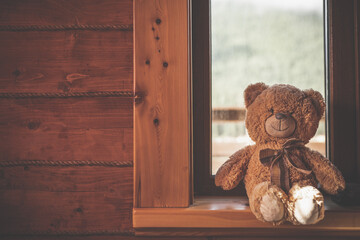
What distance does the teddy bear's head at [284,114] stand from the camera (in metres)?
0.75

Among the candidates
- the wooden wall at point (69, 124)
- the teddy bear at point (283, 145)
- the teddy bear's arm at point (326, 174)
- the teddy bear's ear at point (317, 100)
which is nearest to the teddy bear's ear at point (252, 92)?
the teddy bear at point (283, 145)

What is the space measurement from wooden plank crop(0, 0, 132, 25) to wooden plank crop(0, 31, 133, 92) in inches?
1.6

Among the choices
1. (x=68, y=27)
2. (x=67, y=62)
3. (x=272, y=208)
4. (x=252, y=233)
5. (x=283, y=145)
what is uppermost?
(x=68, y=27)

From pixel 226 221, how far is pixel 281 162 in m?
0.24

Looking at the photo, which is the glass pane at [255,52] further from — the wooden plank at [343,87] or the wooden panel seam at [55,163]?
the wooden panel seam at [55,163]

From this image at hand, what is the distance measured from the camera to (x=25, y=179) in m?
0.90

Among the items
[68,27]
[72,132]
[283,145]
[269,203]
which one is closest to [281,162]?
[283,145]

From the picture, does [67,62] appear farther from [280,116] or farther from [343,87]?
[343,87]

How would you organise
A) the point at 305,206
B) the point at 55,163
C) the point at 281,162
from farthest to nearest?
the point at 55,163 < the point at 281,162 < the point at 305,206

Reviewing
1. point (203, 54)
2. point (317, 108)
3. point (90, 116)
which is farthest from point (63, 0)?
point (317, 108)

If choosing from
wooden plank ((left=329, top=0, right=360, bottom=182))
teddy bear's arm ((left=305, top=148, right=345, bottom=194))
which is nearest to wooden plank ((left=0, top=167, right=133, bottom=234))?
teddy bear's arm ((left=305, top=148, right=345, bottom=194))

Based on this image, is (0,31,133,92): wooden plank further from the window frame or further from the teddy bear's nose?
the teddy bear's nose

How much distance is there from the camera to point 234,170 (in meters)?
0.81

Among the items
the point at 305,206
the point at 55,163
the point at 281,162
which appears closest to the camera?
the point at 305,206
